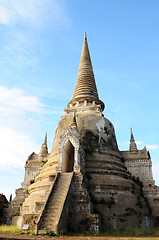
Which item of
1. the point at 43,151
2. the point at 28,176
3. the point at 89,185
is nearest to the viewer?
the point at 89,185

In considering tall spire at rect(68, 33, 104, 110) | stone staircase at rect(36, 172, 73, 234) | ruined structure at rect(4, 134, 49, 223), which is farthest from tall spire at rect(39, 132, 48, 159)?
stone staircase at rect(36, 172, 73, 234)

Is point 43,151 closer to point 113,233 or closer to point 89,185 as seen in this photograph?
point 89,185

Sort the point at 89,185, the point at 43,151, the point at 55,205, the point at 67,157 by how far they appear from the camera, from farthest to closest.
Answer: the point at 43,151 < the point at 67,157 < the point at 89,185 < the point at 55,205

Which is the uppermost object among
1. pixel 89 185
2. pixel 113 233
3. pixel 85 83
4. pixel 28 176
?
pixel 85 83

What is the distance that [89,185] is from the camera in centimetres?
1745

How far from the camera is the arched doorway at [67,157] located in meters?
18.0

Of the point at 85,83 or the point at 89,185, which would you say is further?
the point at 85,83

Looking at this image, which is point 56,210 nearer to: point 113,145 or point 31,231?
point 31,231

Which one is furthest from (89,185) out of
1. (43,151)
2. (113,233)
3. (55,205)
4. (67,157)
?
(43,151)

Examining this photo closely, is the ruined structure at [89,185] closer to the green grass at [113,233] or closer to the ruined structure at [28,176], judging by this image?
the green grass at [113,233]

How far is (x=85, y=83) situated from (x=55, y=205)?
1858 centimetres

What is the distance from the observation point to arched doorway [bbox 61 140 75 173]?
18.0 meters

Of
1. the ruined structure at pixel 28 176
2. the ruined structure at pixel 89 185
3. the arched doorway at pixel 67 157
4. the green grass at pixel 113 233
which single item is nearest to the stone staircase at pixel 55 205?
the ruined structure at pixel 89 185

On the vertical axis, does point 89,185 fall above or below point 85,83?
below
